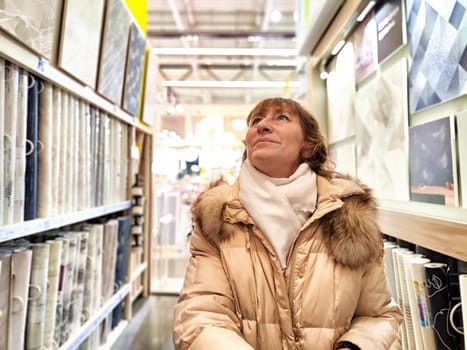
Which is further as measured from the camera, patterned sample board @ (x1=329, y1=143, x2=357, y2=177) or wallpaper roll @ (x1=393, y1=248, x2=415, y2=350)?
patterned sample board @ (x1=329, y1=143, x2=357, y2=177)

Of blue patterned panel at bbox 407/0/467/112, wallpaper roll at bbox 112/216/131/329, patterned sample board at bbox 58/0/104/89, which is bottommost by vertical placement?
wallpaper roll at bbox 112/216/131/329

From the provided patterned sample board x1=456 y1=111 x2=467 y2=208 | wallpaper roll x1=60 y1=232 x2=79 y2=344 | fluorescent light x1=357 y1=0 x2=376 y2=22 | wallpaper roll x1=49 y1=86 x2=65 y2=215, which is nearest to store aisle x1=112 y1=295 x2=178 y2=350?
wallpaper roll x1=60 y1=232 x2=79 y2=344

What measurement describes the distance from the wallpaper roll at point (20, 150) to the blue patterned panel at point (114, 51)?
0.76 metres

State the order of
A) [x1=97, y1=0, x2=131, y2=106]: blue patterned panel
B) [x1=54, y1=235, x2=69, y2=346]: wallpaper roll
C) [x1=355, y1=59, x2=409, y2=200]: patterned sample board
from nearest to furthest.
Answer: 1. [x1=355, y1=59, x2=409, y2=200]: patterned sample board
2. [x1=54, y1=235, x2=69, y2=346]: wallpaper roll
3. [x1=97, y1=0, x2=131, y2=106]: blue patterned panel

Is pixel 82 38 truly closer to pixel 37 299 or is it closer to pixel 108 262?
pixel 37 299

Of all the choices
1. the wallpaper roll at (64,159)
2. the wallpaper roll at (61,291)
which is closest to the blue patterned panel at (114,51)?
the wallpaper roll at (64,159)

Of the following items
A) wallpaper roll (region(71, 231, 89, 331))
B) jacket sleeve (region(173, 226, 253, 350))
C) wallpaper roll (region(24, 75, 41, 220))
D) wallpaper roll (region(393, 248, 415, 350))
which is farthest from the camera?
wallpaper roll (region(71, 231, 89, 331))

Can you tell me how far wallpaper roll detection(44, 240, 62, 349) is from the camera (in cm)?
156

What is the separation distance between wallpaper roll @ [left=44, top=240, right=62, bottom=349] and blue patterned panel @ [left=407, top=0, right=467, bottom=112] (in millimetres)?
1746

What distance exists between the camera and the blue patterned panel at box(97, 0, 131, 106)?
6.92 ft

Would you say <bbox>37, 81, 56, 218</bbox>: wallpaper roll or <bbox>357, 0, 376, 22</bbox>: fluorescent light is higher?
<bbox>357, 0, 376, 22</bbox>: fluorescent light

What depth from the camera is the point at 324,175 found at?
128 centimetres

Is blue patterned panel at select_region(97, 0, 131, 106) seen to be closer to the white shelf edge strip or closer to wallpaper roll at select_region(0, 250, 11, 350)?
wallpaper roll at select_region(0, 250, 11, 350)

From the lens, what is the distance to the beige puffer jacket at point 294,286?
102 centimetres
